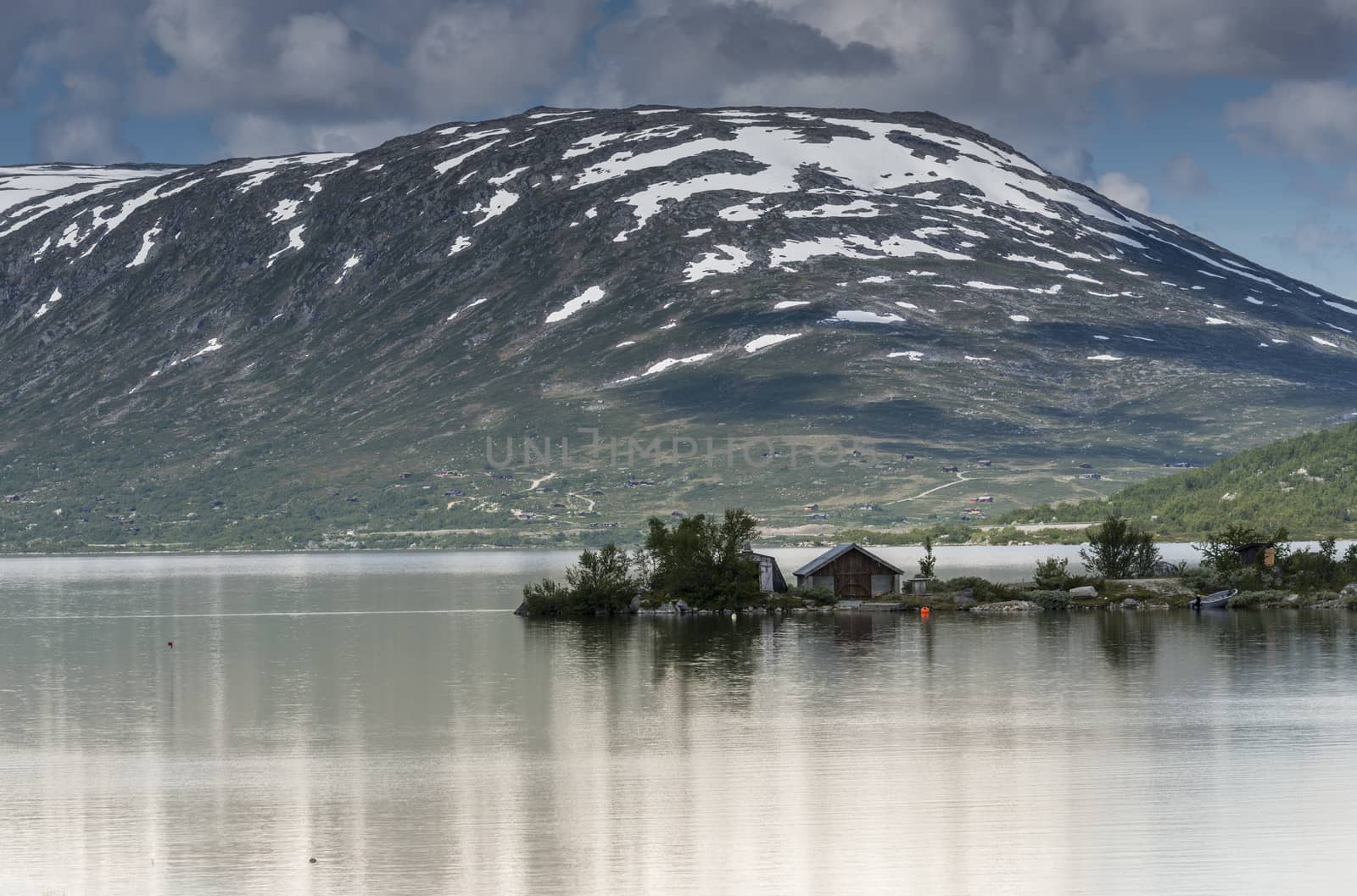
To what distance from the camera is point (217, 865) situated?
127 feet

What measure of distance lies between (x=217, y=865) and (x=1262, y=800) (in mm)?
24311

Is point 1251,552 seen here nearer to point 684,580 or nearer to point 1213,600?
point 1213,600

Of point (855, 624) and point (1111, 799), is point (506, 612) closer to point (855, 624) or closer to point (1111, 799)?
point (855, 624)

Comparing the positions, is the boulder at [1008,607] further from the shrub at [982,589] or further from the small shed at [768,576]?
the small shed at [768,576]

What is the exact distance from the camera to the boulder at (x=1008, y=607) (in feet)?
371

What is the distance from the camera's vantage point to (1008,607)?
113688 millimetres

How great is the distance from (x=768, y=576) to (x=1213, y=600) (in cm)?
2769

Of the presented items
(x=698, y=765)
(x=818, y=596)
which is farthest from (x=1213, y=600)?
(x=698, y=765)

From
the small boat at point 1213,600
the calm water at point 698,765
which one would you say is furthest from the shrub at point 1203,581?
the calm water at point 698,765

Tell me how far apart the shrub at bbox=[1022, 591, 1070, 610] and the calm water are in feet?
51.2

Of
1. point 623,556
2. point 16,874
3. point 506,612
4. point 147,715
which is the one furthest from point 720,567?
point 16,874

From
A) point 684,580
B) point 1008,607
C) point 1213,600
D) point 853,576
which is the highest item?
point 684,580

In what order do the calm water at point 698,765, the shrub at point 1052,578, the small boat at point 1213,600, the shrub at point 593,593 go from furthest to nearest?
the shrub at point 1052,578 → the small boat at point 1213,600 → the shrub at point 593,593 → the calm water at point 698,765

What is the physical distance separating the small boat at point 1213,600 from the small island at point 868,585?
0.10 m
